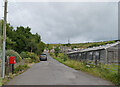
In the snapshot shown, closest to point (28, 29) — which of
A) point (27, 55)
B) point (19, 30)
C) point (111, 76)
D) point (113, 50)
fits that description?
point (19, 30)

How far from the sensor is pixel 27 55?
85.3 feet

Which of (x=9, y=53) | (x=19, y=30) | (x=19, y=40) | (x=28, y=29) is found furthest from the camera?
(x=28, y=29)

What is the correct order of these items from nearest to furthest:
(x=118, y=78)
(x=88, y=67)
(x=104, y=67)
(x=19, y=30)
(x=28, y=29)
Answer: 1. (x=118, y=78)
2. (x=104, y=67)
3. (x=88, y=67)
4. (x=19, y=30)
5. (x=28, y=29)

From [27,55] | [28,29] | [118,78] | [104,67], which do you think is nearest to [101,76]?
[104,67]

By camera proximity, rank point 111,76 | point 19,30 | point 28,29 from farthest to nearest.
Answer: point 28,29 → point 19,30 → point 111,76

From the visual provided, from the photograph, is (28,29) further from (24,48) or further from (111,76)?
(111,76)

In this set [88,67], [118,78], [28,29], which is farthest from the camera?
[28,29]

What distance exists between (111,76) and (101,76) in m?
1.21

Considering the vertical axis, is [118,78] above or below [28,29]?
below

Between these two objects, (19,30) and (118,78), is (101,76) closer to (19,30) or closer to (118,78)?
(118,78)

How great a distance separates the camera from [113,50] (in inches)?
581

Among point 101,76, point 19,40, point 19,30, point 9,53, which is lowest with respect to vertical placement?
point 101,76

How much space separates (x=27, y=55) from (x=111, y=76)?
2014 centimetres

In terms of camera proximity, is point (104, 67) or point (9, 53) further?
point (9, 53)
